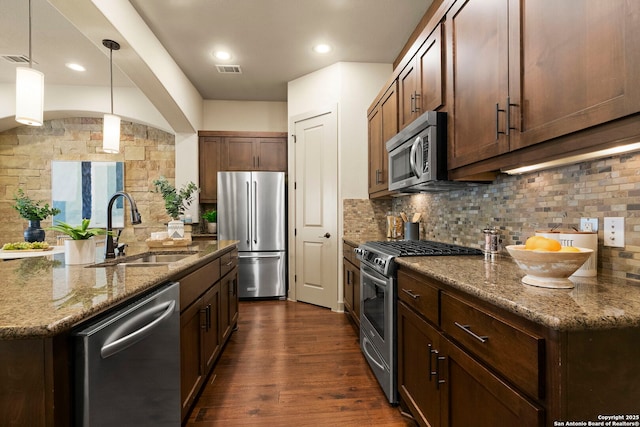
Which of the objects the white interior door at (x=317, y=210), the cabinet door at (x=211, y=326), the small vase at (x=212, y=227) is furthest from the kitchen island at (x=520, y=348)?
the small vase at (x=212, y=227)

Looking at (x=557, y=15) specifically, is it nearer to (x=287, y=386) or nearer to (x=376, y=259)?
(x=376, y=259)

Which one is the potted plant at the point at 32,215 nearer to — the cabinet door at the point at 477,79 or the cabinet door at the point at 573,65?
the cabinet door at the point at 477,79

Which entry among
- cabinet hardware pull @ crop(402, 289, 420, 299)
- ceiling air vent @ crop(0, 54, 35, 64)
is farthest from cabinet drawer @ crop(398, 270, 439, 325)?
ceiling air vent @ crop(0, 54, 35, 64)

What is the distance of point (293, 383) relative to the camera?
215 centimetres

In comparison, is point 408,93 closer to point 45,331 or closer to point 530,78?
point 530,78

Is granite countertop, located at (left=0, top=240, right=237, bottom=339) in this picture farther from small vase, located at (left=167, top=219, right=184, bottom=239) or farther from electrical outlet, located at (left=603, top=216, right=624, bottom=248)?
electrical outlet, located at (left=603, top=216, right=624, bottom=248)

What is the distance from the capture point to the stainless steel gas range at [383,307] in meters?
1.85

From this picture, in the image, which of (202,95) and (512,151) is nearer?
(512,151)

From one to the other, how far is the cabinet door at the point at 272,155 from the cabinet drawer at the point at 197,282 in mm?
2475

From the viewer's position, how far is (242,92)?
4.73 meters

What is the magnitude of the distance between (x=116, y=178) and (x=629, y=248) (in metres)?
5.57

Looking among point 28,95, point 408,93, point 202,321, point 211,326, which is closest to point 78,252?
point 202,321

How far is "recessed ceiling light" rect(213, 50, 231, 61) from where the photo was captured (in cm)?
360

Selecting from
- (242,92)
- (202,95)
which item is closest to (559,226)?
(242,92)
